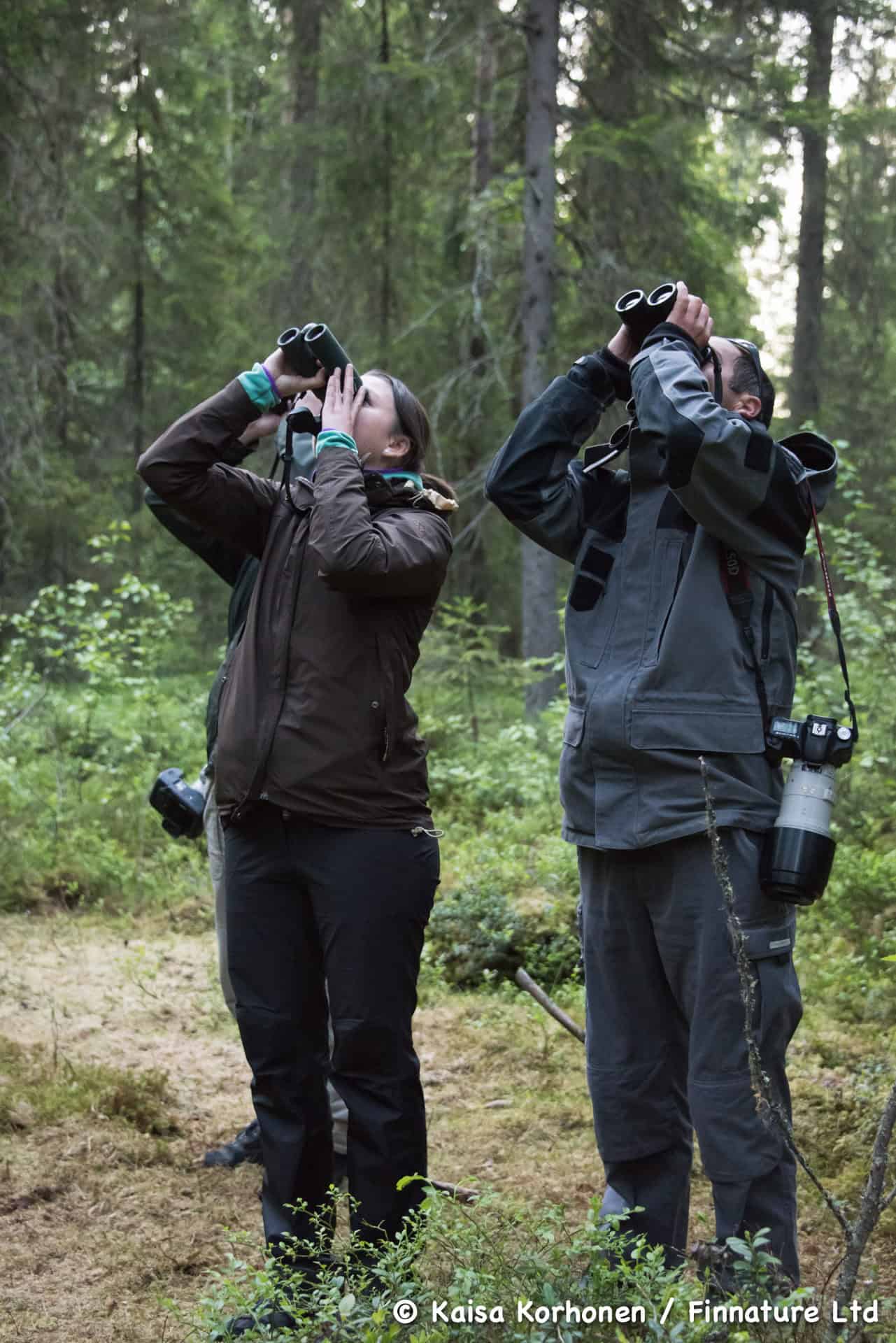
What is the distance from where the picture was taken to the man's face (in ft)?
9.81

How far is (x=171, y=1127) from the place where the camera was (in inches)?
168

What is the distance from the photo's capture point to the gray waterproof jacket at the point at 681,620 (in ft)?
8.82

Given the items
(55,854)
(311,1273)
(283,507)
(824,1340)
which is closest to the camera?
(824,1340)

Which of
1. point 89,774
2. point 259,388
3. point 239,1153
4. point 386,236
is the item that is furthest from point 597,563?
point 386,236

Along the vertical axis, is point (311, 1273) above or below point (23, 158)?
below

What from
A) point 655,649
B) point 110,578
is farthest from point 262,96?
point 655,649

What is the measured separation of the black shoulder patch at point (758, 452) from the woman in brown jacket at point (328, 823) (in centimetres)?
77

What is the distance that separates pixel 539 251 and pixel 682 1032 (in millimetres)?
9196

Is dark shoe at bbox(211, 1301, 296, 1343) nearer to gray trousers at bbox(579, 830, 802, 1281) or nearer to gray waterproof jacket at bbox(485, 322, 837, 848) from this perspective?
gray trousers at bbox(579, 830, 802, 1281)

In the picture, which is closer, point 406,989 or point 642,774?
point 642,774

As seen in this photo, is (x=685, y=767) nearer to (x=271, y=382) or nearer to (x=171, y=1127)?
(x=271, y=382)

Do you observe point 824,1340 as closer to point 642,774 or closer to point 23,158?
point 642,774

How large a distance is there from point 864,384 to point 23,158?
10836 mm

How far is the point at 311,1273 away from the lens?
294 cm
